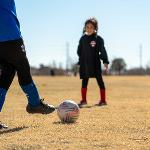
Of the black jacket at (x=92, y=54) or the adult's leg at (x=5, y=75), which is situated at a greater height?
the black jacket at (x=92, y=54)

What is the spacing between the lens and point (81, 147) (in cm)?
669

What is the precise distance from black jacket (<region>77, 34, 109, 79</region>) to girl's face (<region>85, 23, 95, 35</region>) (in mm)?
200

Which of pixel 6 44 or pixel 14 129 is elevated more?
pixel 6 44

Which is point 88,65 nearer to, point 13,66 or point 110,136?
point 13,66

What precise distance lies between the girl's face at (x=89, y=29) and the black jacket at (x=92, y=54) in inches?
7.9

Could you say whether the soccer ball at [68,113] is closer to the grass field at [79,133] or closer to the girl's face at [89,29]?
the grass field at [79,133]

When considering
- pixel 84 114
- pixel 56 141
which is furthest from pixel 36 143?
pixel 84 114

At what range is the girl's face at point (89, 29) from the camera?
14124mm

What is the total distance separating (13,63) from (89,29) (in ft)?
19.7

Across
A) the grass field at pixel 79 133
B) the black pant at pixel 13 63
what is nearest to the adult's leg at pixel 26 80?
the black pant at pixel 13 63

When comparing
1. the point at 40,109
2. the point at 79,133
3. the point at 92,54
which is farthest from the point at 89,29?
the point at 79,133

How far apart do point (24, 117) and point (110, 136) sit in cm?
308


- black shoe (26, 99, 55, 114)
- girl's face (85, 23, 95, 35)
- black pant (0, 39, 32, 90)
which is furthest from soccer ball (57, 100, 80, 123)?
girl's face (85, 23, 95, 35)

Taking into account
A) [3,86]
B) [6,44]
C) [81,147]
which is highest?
[6,44]
